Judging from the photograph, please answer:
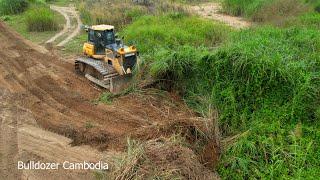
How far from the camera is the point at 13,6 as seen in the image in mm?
23266

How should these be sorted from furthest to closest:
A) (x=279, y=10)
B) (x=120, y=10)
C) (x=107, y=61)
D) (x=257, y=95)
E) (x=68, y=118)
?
(x=120, y=10) → (x=279, y=10) → (x=107, y=61) → (x=68, y=118) → (x=257, y=95)

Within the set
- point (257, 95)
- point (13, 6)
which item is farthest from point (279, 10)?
point (13, 6)

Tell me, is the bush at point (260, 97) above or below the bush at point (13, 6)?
below

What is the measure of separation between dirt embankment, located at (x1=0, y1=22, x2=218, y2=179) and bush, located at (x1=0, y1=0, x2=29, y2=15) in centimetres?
948

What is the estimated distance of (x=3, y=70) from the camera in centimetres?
1436

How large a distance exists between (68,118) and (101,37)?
3.52 m

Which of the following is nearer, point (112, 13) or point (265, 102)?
point (265, 102)

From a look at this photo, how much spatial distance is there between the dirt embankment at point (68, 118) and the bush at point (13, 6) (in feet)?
31.1

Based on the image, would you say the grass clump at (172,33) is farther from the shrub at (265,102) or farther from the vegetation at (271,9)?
the shrub at (265,102)

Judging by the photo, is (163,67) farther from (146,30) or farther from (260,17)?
(260,17)

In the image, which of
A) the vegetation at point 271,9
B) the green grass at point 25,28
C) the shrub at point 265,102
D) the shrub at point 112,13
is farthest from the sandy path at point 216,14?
the shrub at point 265,102

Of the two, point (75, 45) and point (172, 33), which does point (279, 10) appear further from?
point (75, 45)

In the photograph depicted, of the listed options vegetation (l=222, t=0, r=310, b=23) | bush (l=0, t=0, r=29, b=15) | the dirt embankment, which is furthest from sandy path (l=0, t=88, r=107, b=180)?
bush (l=0, t=0, r=29, b=15)

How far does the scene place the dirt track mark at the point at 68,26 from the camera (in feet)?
58.5
